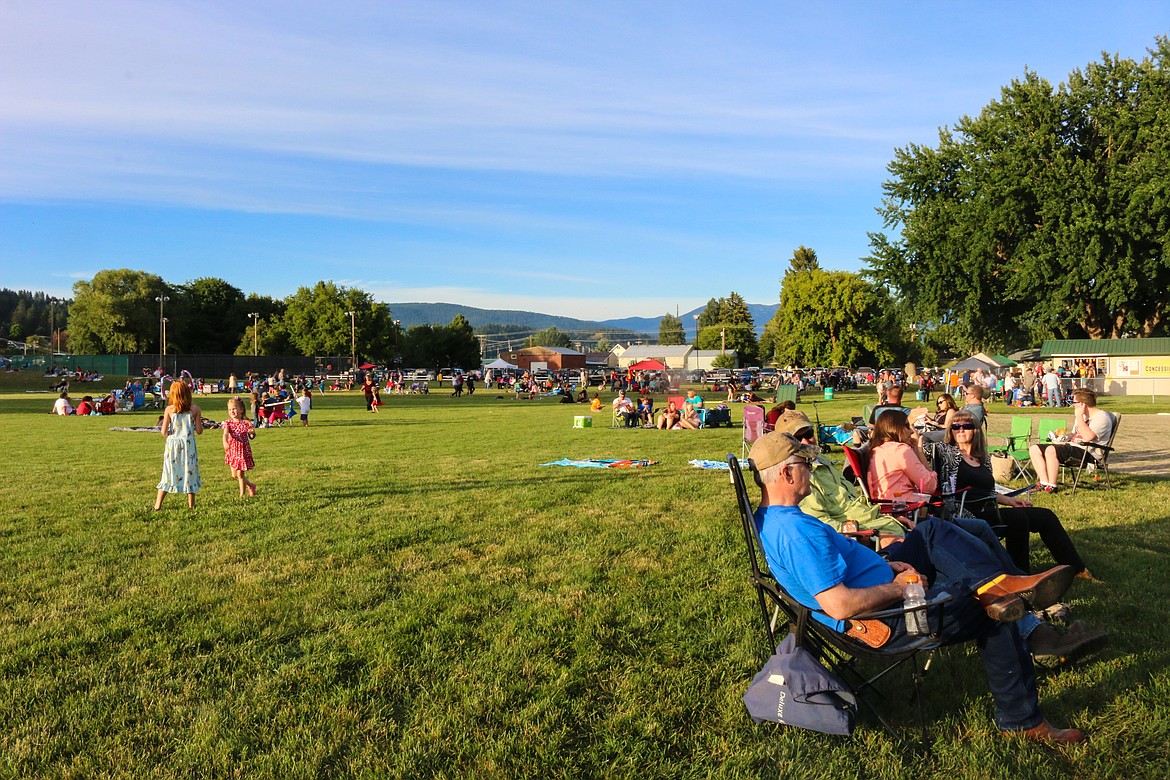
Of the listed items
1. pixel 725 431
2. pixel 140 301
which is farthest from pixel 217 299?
pixel 725 431

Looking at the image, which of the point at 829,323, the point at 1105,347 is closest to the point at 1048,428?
the point at 1105,347

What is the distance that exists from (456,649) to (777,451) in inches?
81.7

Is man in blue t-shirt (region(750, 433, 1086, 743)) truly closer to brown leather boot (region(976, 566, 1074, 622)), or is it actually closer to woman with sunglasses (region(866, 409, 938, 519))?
brown leather boot (region(976, 566, 1074, 622))

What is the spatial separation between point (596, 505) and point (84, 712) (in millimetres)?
5662

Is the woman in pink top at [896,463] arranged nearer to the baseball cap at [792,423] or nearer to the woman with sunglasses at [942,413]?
the baseball cap at [792,423]

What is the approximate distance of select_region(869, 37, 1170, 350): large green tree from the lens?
2922 centimetres

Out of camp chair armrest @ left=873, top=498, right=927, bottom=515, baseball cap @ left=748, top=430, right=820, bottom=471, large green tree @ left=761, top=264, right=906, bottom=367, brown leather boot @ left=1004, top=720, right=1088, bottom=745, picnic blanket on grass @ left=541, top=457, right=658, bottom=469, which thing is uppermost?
large green tree @ left=761, top=264, right=906, bottom=367

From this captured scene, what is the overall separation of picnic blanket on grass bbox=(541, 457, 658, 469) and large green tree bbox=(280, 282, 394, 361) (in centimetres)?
7568

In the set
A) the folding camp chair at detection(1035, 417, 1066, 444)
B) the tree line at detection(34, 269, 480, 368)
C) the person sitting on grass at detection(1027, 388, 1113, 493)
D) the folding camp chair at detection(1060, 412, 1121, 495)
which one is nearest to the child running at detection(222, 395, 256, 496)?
the person sitting on grass at detection(1027, 388, 1113, 493)

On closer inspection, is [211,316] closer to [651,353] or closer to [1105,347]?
[651,353]

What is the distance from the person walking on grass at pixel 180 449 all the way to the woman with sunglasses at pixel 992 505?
7.26 m

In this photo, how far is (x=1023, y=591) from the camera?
351 cm

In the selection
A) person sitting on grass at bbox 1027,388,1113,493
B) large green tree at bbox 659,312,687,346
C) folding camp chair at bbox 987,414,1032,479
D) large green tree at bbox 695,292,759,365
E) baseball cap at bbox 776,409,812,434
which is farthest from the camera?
large green tree at bbox 659,312,687,346

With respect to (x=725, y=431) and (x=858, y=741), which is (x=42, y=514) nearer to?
(x=858, y=741)
